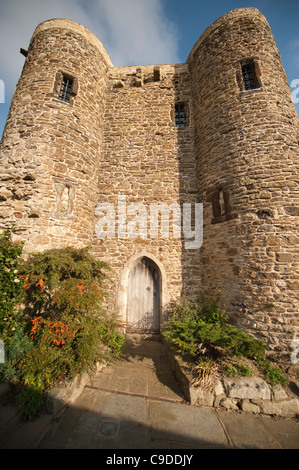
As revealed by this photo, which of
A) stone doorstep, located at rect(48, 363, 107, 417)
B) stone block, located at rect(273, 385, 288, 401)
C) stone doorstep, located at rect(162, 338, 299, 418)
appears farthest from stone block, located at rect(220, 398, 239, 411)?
stone doorstep, located at rect(48, 363, 107, 417)

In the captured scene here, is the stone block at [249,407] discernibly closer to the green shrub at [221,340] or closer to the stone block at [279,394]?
the stone block at [279,394]

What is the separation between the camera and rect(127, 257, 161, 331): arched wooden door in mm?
5887

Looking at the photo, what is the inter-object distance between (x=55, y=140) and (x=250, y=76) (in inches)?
246

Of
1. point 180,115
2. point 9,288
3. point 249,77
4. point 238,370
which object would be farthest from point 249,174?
point 9,288

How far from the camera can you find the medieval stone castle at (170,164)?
450cm

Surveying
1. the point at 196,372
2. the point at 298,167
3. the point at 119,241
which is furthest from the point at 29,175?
the point at 298,167

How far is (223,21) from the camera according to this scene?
625cm

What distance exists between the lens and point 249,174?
4.85 meters

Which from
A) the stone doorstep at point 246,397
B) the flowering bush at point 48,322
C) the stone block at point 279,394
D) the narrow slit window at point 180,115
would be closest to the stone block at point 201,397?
the stone doorstep at point 246,397

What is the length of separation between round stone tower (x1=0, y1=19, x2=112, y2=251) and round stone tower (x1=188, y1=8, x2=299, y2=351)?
3.86 metres

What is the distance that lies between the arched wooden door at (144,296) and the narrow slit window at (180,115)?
5.46 m

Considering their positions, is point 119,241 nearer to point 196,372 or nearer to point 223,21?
point 196,372

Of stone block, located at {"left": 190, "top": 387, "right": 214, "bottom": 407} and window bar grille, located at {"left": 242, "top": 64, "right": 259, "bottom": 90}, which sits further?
window bar grille, located at {"left": 242, "top": 64, "right": 259, "bottom": 90}

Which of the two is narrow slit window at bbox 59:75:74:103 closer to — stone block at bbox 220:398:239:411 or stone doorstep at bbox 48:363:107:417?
stone doorstep at bbox 48:363:107:417
